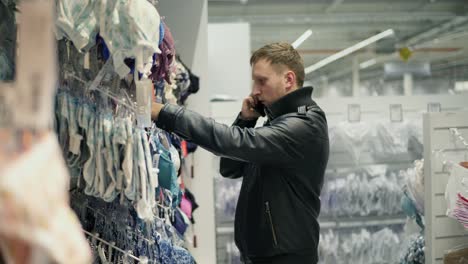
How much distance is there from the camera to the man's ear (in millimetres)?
2336

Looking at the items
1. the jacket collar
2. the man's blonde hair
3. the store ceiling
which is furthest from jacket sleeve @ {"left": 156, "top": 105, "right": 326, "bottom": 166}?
the store ceiling

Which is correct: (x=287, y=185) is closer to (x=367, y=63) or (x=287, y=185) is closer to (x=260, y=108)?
(x=260, y=108)

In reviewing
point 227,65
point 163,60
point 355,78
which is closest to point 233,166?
point 163,60

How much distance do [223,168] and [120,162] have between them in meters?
1.21

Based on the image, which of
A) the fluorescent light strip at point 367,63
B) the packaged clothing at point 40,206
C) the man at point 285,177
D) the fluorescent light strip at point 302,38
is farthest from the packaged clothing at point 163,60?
the fluorescent light strip at point 367,63

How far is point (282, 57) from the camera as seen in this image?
7.57ft

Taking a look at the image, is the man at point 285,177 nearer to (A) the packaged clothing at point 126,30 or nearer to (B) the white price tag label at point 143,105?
(B) the white price tag label at point 143,105

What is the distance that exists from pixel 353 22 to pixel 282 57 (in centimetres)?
A: 807

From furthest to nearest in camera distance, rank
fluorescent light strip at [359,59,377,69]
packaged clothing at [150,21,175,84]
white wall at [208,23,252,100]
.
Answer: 1. fluorescent light strip at [359,59,377,69]
2. white wall at [208,23,252,100]
3. packaged clothing at [150,21,175,84]

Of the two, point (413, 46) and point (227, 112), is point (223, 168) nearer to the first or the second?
point (227, 112)

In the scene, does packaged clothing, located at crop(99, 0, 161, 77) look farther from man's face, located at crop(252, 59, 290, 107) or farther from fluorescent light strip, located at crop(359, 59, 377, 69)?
fluorescent light strip, located at crop(359, 59, 377, 69)

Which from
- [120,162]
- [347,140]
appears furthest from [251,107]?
[347,140]

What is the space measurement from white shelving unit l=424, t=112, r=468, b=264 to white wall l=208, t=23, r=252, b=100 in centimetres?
215

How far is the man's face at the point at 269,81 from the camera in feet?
7.57
